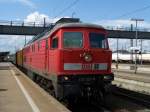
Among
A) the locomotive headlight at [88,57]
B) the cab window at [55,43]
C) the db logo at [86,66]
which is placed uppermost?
the cab window at [55,43]

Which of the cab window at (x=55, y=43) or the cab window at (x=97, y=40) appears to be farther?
the cab window at (x=55, y=43)

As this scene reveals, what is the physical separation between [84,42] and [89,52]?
1.70 feet

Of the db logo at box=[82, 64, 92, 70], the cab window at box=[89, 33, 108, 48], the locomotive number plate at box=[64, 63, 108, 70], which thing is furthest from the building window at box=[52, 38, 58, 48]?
the db logo at box=[82, 64, 92, 70]

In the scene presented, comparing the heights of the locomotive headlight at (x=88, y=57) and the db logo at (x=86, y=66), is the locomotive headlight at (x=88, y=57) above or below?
above

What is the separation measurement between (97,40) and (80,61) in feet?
4.07

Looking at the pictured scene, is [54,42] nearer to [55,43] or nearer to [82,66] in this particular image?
[55,43]

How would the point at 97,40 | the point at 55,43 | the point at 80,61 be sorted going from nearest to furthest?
1. the point at 80,61
2. the point at 97,40
3. the point at 55,43

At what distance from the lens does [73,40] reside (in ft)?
49.5

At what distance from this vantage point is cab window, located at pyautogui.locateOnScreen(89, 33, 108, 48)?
1527cm

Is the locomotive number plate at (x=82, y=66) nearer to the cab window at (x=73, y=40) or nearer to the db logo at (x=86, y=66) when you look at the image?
the db logo at (x=86, y=66)

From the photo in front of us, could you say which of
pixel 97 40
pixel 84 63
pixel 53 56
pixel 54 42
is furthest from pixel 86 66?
pixel 54 42

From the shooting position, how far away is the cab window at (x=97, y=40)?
1527 centimetres

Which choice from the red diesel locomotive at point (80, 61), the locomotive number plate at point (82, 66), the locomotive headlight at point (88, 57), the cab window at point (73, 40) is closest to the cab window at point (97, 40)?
the red diesel locomotive at point (80, 61)

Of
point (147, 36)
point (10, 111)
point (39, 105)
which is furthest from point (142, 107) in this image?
point (147, 36)
